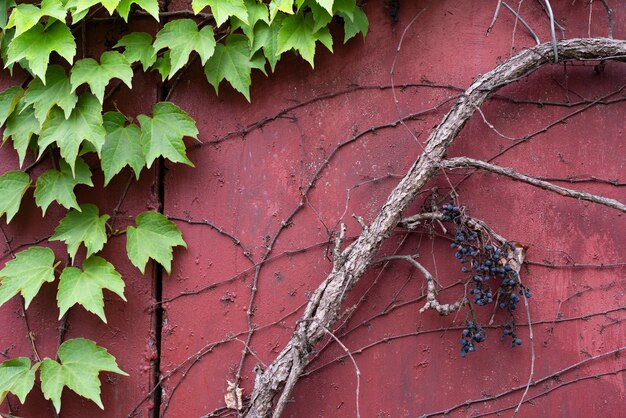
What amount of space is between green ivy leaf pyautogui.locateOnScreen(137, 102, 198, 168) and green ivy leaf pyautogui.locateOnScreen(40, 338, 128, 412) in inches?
27.9

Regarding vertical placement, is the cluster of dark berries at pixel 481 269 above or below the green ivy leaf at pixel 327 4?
below

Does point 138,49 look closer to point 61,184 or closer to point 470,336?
point 61,184

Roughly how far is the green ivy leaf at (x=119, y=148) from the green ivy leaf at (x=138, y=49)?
214mm

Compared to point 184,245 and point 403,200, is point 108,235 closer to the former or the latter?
point 184,245

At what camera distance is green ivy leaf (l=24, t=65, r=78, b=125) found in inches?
95.6

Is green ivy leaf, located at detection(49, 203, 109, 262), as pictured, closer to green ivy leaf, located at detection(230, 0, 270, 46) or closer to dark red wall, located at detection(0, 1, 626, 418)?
dark red wall, located at detection(0, 1, 626, 418)

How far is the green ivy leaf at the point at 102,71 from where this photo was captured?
2.44 m

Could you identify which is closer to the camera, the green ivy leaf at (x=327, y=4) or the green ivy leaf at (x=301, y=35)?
the green ivy leaf at (x=327, y=4)

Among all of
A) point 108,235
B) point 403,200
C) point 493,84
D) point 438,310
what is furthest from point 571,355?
point 108,235

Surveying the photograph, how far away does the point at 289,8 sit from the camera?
2.41 metres

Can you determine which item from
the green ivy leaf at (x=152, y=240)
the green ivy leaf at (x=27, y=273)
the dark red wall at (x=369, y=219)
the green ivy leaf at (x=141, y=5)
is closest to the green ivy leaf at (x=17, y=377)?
the dark red wall at (x=369, y=219)

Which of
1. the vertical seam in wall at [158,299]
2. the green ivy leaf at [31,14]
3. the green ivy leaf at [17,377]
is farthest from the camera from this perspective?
the vertical seam in wall at [158,299]

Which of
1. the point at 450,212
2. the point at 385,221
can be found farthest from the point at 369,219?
the point at 450,212

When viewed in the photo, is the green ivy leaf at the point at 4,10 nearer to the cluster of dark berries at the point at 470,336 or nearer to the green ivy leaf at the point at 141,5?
the green ivy leaf at the point at 141,5
